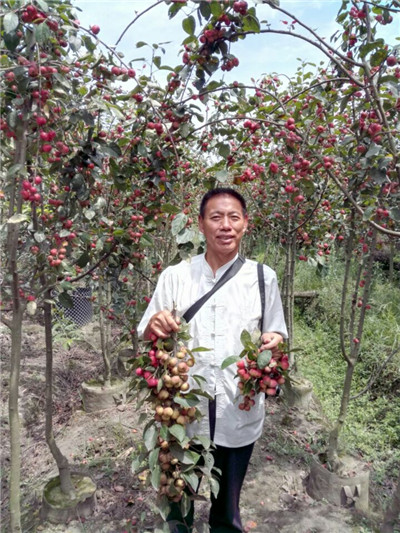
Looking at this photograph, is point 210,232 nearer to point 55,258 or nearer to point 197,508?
point 55,258

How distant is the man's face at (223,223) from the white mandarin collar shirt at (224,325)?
0.10 meters

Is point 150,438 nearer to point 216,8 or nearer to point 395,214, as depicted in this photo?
point 395,214

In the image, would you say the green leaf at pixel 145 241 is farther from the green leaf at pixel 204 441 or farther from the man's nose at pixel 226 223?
the green leaf at pixel 204 441

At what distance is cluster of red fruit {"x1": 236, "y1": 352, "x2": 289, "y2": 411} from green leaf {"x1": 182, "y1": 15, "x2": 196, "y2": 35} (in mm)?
1207

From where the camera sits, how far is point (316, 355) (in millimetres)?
4566

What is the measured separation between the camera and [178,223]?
1.51 meters

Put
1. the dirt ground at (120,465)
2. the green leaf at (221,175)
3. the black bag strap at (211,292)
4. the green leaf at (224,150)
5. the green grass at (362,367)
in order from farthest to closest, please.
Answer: the green grass at (362,367) < the dirt ground at (120,465) < the green leaf at (224,150) < the green leaf at (221,175) < the black bag strap at (211,292)

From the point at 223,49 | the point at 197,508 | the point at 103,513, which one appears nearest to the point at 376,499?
the point at 197,508

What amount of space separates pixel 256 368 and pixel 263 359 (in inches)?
2.7

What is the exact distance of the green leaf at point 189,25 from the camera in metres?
1.47

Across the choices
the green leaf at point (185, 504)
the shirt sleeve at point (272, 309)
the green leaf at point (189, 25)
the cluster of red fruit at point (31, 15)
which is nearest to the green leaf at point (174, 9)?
the green leaf at point (189, 25)

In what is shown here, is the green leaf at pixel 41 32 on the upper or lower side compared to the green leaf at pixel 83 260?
upper

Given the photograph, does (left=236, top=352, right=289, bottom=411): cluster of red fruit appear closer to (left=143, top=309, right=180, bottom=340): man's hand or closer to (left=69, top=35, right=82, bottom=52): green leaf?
(left=143, top=309, right=180, bottom=340): man's hand

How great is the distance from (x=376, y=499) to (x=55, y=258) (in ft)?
8.02
